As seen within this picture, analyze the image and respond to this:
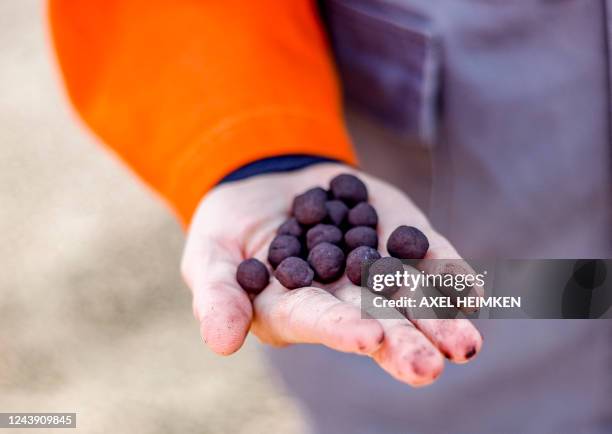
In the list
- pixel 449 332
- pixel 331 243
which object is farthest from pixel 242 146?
pixel 449 332

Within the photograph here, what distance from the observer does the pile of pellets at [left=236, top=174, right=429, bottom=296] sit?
1.27m

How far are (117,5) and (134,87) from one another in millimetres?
183

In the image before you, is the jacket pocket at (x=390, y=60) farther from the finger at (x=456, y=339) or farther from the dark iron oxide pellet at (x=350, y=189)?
the finger at (x=456, y=339)

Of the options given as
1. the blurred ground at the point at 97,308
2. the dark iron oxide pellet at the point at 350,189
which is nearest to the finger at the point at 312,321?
the dark iron oxide pellet at the point at 350,189

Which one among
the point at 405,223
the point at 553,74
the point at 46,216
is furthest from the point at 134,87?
the point at 46,216

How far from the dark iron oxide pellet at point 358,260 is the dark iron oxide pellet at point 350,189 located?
0.20m

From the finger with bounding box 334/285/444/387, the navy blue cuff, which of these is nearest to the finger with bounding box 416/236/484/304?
the finger with bounding box 334/285/444/387

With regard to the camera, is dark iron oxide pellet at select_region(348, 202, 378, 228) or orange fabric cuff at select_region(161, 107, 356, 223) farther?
orange fabric cuff at select_region(161, 107, 356, 223)

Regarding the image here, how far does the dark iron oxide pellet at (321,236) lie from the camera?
4.70 ft

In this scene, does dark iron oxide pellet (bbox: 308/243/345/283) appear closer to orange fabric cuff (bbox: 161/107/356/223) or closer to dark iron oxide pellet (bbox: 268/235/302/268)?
dark iron oxide pellet (bbox: 268/235/302/268)

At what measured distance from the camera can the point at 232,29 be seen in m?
1.72

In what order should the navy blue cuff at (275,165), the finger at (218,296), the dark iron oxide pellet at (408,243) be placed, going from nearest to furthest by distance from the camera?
the finger at (218,296) < the dark iron oxide pellet at (408,243) < the navy blue cuff at (275,165)

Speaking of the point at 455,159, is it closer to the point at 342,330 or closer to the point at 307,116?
the point at 307,116

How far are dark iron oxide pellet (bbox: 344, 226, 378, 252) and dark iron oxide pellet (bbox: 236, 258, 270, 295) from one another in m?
0.18
